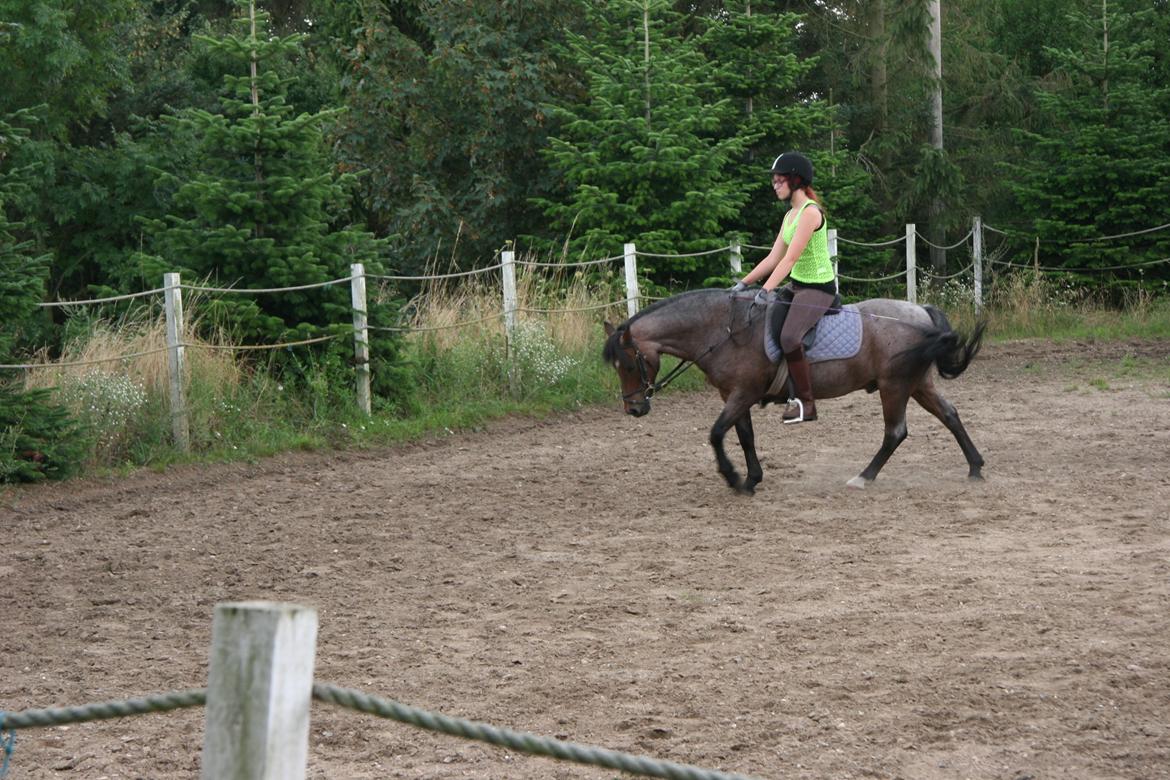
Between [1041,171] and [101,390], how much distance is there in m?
17.6

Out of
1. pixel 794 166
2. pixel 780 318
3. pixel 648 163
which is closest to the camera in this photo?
pixel 794 166

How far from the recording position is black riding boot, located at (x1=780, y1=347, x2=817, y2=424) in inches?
400

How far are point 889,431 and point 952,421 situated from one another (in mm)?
504

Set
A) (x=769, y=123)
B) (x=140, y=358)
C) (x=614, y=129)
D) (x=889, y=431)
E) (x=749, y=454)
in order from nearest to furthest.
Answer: (x=749, y=454) → (x=889, y=431) → (x=140, y=358) → (x=614, y=129) → (x=769, y=123)

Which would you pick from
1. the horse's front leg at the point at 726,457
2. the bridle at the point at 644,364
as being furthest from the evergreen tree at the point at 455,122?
the horse's front leg at the point at 726,457

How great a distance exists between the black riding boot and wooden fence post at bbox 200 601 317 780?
791 cm

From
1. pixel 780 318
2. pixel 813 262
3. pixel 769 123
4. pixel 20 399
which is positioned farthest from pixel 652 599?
pixel 769 123

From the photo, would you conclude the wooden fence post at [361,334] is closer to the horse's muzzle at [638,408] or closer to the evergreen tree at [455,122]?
the horse's muzzle at [638,408]

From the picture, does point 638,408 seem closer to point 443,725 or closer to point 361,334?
point 361,334

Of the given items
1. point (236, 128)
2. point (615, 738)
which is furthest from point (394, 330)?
point (615, 738)

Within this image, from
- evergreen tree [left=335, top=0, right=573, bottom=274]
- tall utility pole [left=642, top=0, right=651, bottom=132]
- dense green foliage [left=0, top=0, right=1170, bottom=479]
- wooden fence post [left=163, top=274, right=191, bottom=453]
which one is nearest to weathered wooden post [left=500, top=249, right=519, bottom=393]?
dense green foliage [left=0, top=0, right=1170, bottom=479]

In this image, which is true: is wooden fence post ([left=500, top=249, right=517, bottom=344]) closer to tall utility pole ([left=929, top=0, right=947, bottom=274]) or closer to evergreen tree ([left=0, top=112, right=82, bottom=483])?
evergreen tree ([left=0, top=112, right=82, bottom=483])

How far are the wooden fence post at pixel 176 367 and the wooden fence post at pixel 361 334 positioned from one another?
1.92 metres

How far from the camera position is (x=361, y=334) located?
13.6 meters
